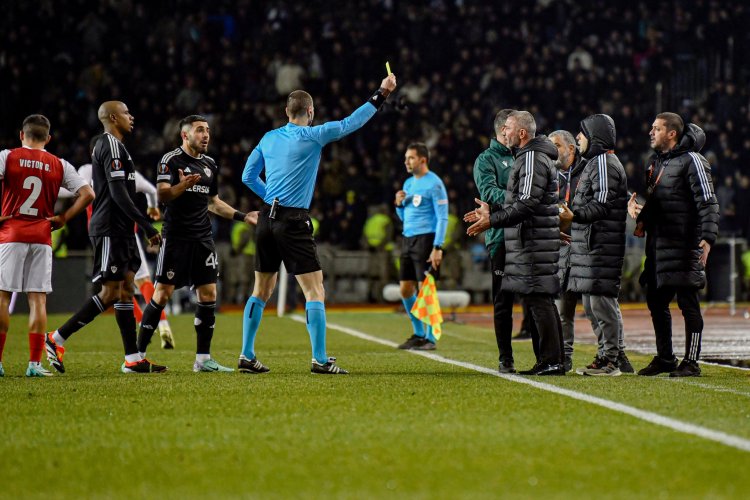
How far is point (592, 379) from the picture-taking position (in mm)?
8586

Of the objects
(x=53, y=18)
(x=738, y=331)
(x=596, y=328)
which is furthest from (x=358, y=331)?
(x=53, y=18)

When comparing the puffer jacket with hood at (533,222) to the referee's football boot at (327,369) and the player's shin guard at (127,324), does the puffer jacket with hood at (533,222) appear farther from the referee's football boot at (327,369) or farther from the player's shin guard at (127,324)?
the player's shin guard at (127,324)

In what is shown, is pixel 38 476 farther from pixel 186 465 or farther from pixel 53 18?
pixel 53 18

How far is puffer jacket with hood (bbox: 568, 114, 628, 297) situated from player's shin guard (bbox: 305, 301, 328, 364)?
2.00 metres

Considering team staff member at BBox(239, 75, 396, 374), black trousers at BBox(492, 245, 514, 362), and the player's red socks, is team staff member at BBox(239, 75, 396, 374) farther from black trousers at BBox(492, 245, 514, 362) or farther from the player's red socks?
the player's red socks

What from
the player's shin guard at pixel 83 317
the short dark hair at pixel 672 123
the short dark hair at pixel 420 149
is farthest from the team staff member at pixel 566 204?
the player's shin guard at pixel 83 317

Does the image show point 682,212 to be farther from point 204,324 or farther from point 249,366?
point 204,324

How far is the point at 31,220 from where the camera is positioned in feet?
29.6

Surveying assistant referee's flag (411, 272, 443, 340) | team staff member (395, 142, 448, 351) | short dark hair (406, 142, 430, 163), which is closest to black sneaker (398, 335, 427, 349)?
team staff member (395, 142, 448, 351)

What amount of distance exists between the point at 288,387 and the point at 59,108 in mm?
18625

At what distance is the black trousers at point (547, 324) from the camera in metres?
8.67

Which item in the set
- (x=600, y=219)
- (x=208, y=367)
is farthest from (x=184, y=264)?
(x=600, y=219)

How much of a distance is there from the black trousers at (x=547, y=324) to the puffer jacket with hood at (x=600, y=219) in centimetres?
42

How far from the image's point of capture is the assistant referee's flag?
481 inches
